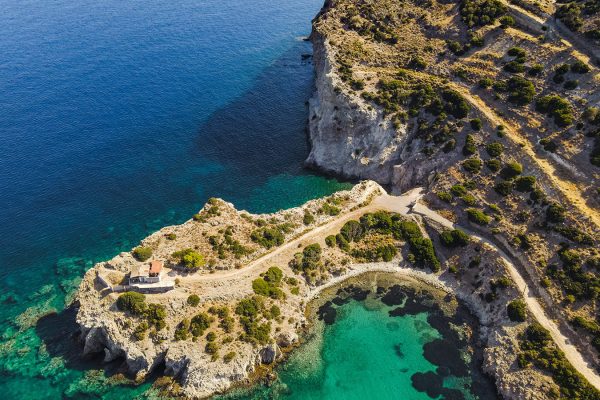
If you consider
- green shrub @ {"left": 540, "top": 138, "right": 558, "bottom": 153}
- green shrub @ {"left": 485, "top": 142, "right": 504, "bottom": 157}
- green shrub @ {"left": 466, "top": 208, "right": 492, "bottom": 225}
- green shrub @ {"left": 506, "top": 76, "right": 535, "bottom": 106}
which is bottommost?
green shrub @ {"left": 466, "top": 208, "right": 492, "bottom": 225}

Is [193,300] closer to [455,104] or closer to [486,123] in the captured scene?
[486,123]

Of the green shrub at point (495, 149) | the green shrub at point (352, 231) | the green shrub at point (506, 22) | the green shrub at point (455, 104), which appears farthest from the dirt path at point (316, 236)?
the green shrub at point (506, 22)

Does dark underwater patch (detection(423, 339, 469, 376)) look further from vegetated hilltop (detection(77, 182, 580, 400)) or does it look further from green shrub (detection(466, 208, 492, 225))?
green shrub (detection(466, 208, 492, 225))

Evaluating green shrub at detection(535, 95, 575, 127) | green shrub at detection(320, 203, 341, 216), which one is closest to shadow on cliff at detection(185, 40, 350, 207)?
green shrub at detection(320, 203, 341, 216)

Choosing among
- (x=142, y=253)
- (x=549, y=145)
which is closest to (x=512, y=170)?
(x=549, y=145)

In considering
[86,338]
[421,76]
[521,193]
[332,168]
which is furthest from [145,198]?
[521,193]

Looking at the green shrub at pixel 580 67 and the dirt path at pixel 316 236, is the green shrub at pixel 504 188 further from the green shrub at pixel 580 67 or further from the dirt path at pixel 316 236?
the green shrub at pixel 580 67
